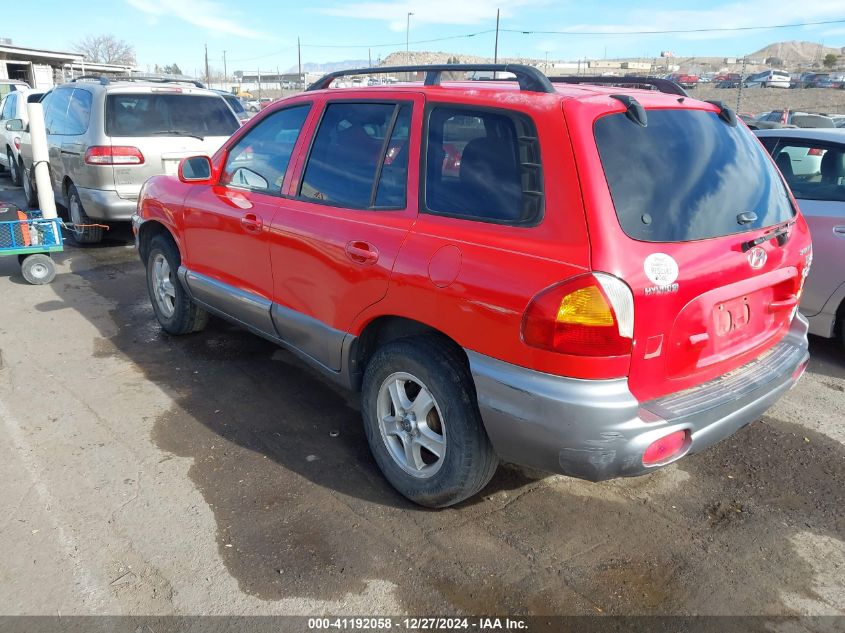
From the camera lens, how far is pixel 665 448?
2.53 m

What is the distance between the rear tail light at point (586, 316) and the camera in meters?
2.33

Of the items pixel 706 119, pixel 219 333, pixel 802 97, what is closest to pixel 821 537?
pixel 706 119

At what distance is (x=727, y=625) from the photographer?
249 centimetres

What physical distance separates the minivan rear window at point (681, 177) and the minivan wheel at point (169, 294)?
11.3 feet

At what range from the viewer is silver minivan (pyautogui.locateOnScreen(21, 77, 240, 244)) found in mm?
7297

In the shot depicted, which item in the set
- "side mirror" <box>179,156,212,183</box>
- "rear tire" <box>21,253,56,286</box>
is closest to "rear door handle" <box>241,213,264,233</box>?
"side mirror" <box>179,156,212,183</box>

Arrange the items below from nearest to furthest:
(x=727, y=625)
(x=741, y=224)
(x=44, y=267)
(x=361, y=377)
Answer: (x=727, y=625) → (x=741, y=224) → (x=361, y=377) → (x=44, y=267)

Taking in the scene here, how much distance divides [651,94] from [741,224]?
72 centimetres

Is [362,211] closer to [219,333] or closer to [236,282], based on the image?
[236,282]

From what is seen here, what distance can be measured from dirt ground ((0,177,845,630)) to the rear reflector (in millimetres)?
563

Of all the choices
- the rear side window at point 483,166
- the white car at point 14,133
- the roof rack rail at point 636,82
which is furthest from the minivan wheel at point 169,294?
the white car at point 14,133

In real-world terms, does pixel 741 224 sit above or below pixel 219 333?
above

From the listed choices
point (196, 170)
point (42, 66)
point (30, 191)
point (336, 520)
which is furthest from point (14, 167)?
point (42, 66)

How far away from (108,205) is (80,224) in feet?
2.68
